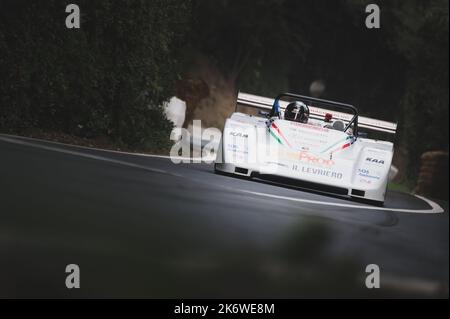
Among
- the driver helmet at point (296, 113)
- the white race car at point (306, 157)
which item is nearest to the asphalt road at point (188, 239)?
the white race car at point (306, 157)

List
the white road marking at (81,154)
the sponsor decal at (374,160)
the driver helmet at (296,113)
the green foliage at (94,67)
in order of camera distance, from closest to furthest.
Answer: the sponsor decal at (374,160) < the white road marking at (81,154) < the driver helmet at (296,113) < the green foliage at (94,67)

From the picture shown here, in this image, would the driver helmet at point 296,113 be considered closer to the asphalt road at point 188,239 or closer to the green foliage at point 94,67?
the asphalt road at point 188,239

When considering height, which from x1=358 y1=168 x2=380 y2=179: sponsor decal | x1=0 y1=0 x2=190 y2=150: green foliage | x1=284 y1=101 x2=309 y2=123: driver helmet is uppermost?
x1=0 y1=0 x2=190 y2=150: green foliage

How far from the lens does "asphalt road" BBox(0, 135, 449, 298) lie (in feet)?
14.6

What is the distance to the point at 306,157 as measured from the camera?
11594 millimetres

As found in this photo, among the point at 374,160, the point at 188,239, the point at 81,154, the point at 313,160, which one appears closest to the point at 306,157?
the point at 313,160

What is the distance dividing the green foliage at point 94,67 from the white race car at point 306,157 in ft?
11.8

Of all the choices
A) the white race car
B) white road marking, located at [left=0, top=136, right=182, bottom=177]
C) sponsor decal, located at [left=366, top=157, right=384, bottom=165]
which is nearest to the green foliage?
white road marking, located at [left=0, top=136, right=182, bottom=177]

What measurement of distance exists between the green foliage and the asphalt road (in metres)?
2.72

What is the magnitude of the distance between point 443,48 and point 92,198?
616 inches

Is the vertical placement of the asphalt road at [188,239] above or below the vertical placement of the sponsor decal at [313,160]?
below

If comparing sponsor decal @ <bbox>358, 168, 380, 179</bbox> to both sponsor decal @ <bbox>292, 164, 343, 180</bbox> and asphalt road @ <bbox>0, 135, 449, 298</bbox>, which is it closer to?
sponsor decal @ <bbox>292, 164, 343, 180</bbox>

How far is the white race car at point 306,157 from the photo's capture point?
454 inches

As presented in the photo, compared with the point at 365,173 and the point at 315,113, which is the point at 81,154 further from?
the point at 315,113
